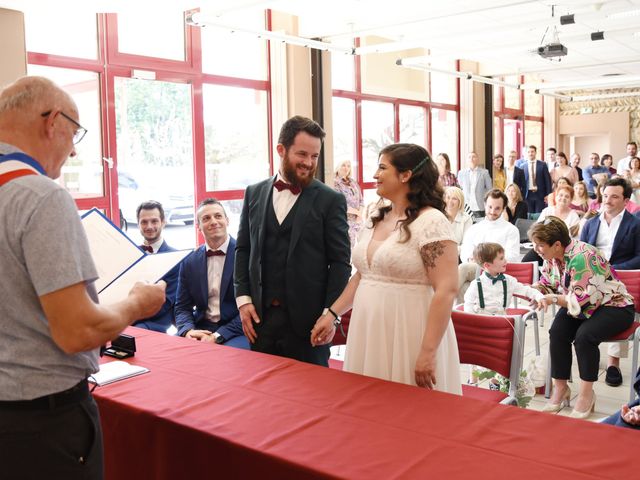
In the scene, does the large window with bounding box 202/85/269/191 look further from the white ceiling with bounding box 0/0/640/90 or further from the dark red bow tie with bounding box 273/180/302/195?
the dark red bow tie with bounding box 273/180/302/195

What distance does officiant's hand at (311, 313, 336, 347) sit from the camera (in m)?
2.62

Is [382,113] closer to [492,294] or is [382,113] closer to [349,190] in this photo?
[349,190]

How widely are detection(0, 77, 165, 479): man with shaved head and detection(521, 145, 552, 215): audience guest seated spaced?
11.8 metres

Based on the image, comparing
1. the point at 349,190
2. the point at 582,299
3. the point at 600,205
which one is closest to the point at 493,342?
the point at 582,299

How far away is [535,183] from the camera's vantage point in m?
12.4

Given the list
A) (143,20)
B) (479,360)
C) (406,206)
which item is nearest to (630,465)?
(406,206)

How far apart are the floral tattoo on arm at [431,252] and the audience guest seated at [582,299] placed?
1.75m

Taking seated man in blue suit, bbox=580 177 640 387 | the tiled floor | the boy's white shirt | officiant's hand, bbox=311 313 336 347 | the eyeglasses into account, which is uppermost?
the eyeglasses

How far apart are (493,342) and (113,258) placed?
70.4 inches

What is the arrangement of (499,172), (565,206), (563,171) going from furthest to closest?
1. (563,171)
2. (499,172)
3. (565,206)

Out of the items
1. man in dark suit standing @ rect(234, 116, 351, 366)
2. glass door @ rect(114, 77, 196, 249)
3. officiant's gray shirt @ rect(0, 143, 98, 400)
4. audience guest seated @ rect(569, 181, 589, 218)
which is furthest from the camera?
audience guest seated @ rect(569, 181, 589, 218)

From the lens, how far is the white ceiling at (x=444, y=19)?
21.5ft

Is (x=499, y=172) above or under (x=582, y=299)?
above

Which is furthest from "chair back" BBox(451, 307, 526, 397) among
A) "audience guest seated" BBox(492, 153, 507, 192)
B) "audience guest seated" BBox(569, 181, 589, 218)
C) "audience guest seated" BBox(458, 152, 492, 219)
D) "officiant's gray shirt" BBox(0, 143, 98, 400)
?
"audience guest seated" BBox(492, 153, 507, 192)
